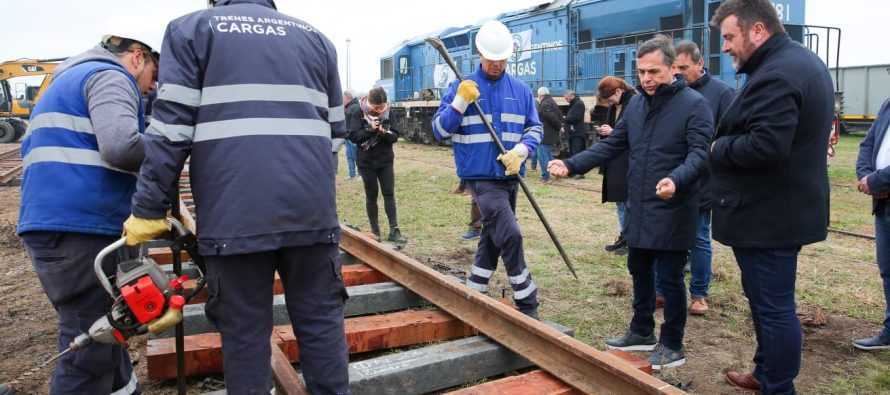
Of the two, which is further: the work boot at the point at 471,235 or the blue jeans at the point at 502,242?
the work boot at the point at 471,235

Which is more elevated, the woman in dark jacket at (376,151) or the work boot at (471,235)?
the woman in dark jacket at (376,151)

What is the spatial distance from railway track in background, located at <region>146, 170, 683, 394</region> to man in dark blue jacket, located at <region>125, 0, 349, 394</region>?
2.07 ft

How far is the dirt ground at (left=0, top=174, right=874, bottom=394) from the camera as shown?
137 inches

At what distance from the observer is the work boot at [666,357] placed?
363 centimetres

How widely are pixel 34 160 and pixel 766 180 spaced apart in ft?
10.2

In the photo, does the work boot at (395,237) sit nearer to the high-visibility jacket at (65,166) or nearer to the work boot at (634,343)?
the work boot at (634,343)

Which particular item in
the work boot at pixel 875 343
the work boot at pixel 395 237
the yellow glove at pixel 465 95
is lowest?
the work boot at pixel 875 343

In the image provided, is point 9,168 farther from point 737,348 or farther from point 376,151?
point 737,348

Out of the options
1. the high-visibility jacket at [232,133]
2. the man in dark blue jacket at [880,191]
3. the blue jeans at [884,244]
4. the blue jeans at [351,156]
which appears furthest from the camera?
the blue jeans at [351,156]

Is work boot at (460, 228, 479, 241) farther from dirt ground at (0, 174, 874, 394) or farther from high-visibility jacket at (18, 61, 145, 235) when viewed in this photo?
high-visibility jacket at (18, 61, 145, 235)

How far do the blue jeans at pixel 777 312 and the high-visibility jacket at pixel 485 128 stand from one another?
1809 mm

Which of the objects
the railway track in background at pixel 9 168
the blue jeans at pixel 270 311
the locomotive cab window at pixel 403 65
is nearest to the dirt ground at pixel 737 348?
the blue jeans at pixel 270 311

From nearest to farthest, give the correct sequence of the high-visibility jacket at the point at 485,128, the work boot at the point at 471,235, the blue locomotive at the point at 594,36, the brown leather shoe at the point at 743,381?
1. the brown leather shoe at the point at 743,381
2. the high-visibility jacket at the point at 485,128
3. the work boot at the point at 471,235
4. the blue locomotive at the point at 594,36

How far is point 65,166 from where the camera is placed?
254cm
